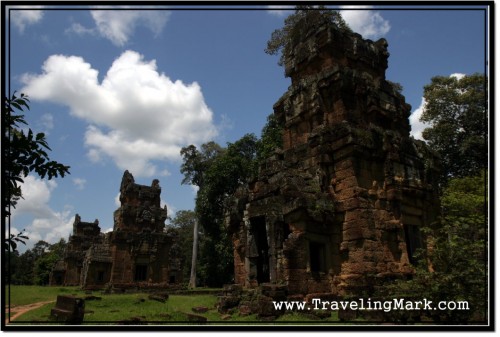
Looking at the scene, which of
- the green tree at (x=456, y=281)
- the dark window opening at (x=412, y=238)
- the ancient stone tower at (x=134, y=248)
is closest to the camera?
the green tree at (x=456, y=281)

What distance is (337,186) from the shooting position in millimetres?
11945

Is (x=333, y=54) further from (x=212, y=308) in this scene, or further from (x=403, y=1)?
(x=212, y=308)

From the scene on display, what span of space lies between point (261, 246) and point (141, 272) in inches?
656

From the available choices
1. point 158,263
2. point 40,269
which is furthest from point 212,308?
point 40,269

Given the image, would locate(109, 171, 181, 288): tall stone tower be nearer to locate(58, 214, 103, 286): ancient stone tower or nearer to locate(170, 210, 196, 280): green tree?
locate(58, 214, 103, 286): ancient stone tower

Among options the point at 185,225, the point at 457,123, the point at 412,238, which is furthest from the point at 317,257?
the point at 185,225

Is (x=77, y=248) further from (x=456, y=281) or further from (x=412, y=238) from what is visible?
(x=456, y=281)

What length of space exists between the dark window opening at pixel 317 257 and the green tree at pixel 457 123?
15191 mm

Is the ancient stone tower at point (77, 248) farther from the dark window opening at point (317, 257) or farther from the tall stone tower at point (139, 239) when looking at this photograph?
the dark window opening at point (317, 257)

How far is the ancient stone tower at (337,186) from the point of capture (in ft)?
35.5

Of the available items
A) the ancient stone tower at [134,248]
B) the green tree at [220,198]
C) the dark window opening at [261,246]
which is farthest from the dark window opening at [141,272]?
the dark window opening at [261,246]

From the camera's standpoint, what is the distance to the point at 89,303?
13789 millimetres

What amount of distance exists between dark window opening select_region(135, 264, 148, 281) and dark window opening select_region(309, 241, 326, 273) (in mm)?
18768

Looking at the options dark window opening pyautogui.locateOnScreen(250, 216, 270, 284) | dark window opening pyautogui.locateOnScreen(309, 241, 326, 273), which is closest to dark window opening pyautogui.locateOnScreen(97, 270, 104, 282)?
dark window opening pyautogui.locateOnScreen(250, 216, 270, 284)
